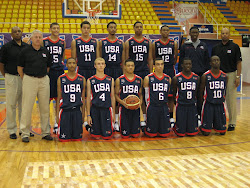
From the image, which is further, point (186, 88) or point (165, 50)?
point (165, 50)

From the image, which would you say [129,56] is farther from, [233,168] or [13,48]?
[233,168]

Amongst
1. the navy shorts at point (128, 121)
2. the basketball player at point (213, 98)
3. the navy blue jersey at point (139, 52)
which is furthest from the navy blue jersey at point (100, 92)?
the basketball player at point (213, 98)

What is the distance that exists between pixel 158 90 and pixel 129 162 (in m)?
1.71

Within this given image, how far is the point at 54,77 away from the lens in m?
5.74

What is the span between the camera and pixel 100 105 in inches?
213

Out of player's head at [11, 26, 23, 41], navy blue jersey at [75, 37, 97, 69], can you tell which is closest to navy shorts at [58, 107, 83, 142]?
navy blue jersey at [75, 37, 97, 69]

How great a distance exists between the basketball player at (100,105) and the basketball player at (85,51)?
49 centimetres

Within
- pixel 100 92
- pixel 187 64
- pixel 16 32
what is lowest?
pixel 100 92

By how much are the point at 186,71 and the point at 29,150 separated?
279cm

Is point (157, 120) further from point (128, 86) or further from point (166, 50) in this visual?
point (166, 50)

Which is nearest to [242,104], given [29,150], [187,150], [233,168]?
[187,150]

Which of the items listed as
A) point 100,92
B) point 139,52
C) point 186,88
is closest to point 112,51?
point 139,52

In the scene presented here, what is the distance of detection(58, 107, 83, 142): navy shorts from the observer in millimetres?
5301

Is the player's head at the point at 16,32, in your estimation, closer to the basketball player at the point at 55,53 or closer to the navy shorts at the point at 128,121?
the basketball player at the point at 55,53
